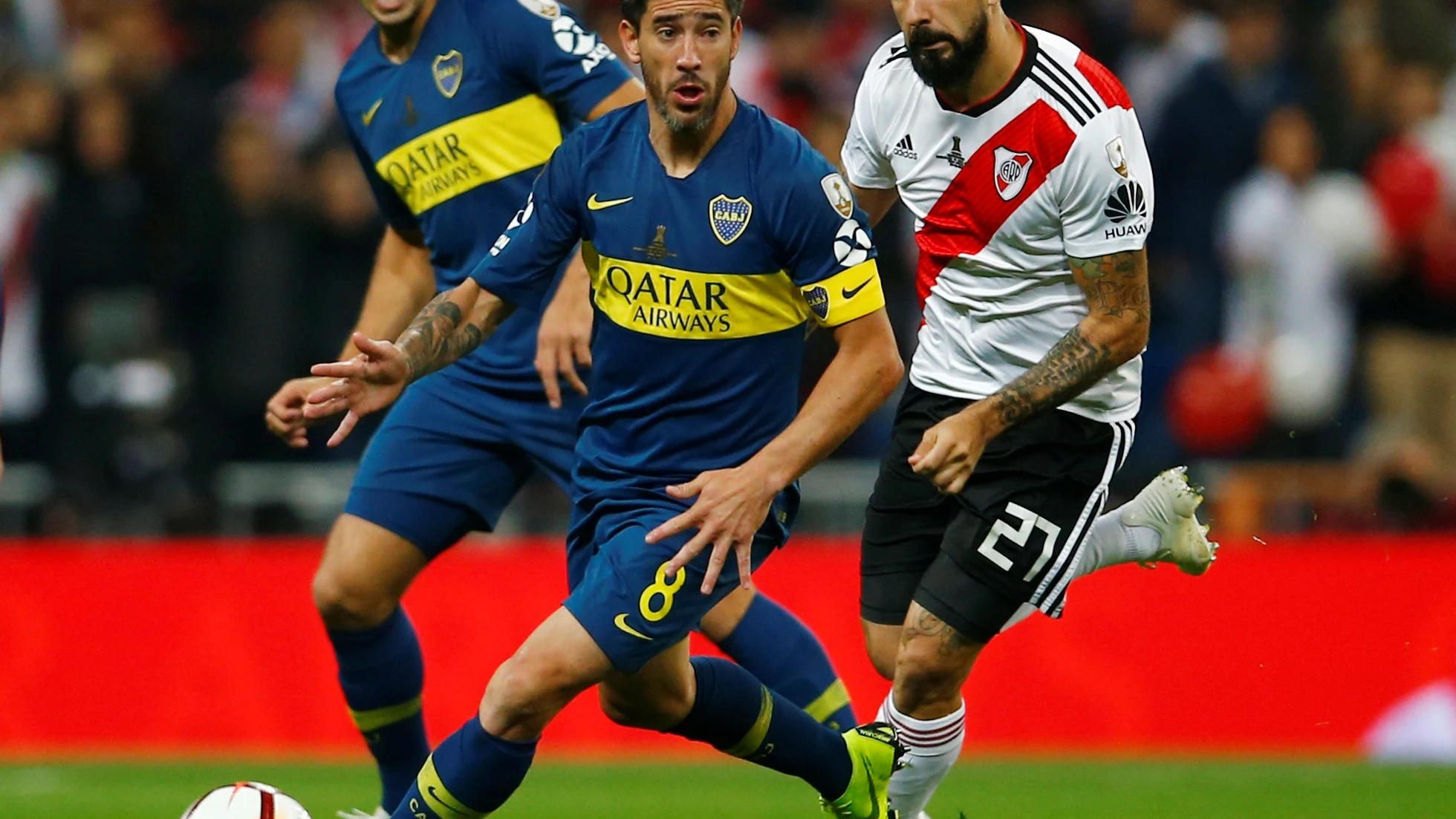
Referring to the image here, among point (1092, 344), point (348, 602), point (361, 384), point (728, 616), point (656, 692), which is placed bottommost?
point (728, 616)

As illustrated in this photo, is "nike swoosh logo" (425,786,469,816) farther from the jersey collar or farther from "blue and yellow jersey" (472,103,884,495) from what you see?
the jersey collar

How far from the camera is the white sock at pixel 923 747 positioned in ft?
21.5

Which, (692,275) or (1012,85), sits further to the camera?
(1012,85)

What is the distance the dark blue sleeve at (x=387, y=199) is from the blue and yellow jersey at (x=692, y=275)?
52.0 inches

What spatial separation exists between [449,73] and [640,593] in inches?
86.1

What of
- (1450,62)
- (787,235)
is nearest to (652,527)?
(787,235)

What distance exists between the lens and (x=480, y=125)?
6996mm

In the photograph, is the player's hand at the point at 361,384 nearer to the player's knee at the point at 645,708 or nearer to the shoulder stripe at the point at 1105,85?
the player's knee at the point at 645,708

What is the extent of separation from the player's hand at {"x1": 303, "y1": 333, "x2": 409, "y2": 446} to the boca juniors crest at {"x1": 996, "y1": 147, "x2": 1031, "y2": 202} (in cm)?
182

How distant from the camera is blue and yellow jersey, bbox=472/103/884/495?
5719 millimetres

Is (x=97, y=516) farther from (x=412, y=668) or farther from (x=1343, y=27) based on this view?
(x=1343, y=27)

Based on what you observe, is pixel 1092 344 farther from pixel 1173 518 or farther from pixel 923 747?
pixel 923 747

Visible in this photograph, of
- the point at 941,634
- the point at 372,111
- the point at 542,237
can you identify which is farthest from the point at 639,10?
the point at 941,634

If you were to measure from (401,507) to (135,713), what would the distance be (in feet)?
15.5
